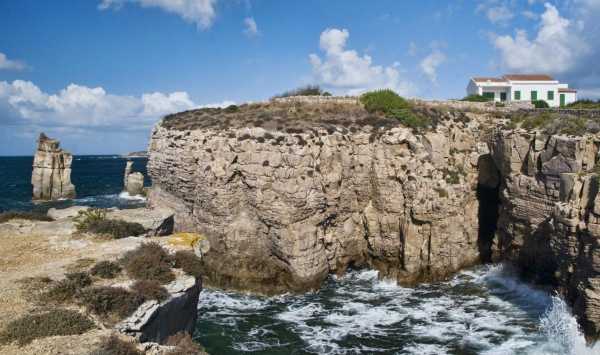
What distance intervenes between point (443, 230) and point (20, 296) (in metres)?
24.3

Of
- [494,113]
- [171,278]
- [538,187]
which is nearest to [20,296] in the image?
[171,278]

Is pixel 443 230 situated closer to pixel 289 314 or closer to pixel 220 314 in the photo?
pixel 289 314

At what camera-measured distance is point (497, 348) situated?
20.2 m

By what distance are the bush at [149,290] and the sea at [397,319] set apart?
7.79m

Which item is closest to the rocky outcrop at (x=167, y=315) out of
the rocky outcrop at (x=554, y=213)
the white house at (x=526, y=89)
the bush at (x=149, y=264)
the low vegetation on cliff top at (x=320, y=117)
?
the bush at (x=149, y=264)

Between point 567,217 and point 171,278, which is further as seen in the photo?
point 567,217

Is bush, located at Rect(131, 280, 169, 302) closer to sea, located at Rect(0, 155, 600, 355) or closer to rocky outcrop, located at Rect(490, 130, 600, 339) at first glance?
sea, located at Rect(0, 155, 600, 355)

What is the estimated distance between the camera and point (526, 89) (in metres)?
51.7

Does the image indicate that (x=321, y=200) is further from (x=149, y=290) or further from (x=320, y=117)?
(x=149, y=290)

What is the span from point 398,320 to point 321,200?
29.0 feet

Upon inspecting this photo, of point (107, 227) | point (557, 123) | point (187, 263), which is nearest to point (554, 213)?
point (557, 123)

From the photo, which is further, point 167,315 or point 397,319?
point 397,319

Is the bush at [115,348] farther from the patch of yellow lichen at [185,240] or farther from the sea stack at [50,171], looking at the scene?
the sea stack at [50,171]

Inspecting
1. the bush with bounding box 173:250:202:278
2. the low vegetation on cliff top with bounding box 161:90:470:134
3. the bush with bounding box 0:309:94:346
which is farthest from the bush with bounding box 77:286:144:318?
the low vegetation on cliff top with bounding box 161:90:470:134
